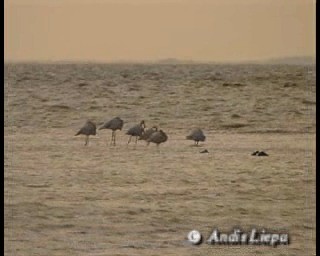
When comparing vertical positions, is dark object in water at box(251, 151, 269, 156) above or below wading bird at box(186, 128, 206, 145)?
below

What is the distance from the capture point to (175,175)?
5.28 feet

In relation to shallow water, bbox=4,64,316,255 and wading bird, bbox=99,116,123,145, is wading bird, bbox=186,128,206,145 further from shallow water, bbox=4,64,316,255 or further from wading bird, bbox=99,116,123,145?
wading bird, bbox=99,116,123,145

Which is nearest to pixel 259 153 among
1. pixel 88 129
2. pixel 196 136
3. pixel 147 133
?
pixel 196 136

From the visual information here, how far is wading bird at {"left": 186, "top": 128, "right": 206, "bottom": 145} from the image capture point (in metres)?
1.62

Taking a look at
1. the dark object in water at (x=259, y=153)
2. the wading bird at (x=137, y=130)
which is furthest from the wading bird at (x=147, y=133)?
the dark object in water at (x=259, y=153)

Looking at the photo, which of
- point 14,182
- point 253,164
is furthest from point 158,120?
point 14,182

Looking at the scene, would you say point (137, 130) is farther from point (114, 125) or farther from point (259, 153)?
point (259, 153)

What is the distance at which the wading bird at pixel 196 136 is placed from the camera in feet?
5.30

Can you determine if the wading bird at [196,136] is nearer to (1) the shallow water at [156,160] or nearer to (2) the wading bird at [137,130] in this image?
(1) the shallow water at [156,160]

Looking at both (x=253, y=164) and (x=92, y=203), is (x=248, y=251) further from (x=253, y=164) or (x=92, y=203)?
(x=92, y=203)

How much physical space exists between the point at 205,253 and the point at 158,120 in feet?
1.15

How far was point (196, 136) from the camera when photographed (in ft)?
5.30

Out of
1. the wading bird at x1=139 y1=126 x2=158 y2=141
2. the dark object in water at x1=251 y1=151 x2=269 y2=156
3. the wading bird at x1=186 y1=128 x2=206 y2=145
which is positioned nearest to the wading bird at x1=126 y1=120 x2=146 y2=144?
the wading bird at x1=139 y1=126 x2=158 y2=141

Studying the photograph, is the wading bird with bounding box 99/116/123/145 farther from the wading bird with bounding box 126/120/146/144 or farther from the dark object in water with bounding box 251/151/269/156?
the dark object in water with bounding box 251/151/269/156
